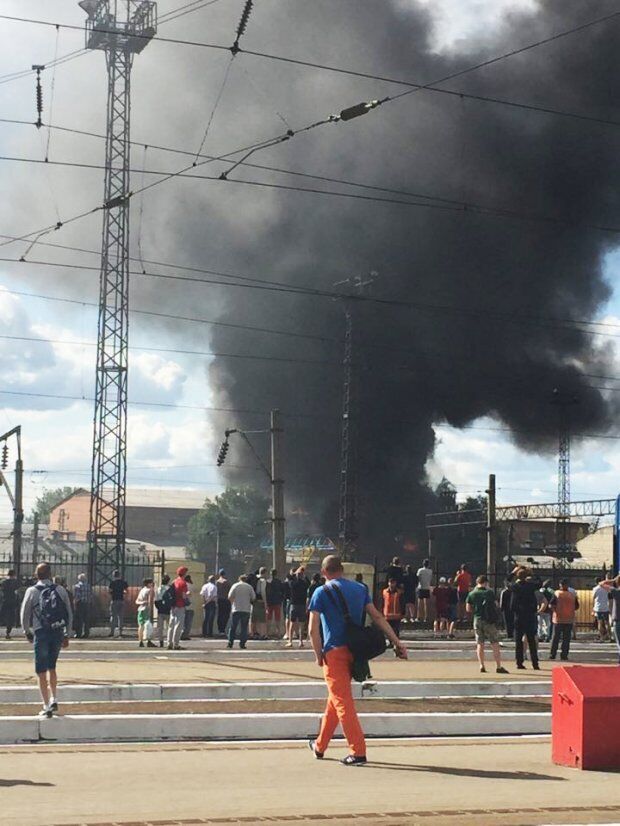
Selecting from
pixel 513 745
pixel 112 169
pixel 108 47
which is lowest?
pixel 513 745

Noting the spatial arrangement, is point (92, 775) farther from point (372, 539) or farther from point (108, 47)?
point (372, 539)

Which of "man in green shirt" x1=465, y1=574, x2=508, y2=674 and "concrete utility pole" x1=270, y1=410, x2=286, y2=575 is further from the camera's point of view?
"concrete utility pole" x1=270, y1=410, x2=286, y2=575

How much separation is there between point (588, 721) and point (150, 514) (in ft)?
378

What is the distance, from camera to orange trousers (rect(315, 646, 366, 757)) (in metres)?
9.72

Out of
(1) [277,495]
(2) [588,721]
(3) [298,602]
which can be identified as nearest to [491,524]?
(1) [277,495]

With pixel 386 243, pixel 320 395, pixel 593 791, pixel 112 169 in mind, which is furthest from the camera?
pixel 320 395

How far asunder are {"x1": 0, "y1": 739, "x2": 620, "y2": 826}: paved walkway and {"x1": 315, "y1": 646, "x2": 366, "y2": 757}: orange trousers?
22 cm

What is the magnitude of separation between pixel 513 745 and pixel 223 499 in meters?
98.0

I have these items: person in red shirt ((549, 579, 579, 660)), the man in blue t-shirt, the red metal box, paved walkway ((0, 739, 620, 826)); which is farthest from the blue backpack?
person in red shirt ((549, 579, 579, 660))

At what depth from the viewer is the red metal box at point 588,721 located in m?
10.0

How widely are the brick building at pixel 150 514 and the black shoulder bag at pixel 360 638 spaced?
359 ft

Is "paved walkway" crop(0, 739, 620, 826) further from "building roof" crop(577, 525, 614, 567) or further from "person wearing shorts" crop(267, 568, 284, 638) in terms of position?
"building roof" crop(577, 525, 614, 567)

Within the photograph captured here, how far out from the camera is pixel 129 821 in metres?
7.61

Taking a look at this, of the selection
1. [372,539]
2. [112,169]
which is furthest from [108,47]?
[372,539]
